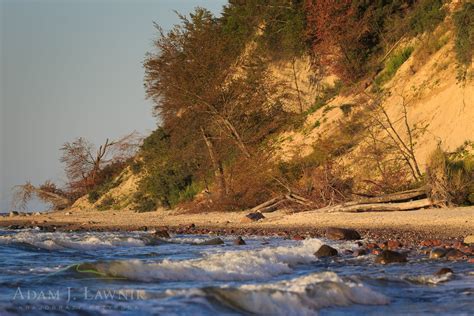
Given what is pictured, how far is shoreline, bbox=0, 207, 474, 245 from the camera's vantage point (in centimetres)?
1622

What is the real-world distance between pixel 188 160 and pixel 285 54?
7.06 metres

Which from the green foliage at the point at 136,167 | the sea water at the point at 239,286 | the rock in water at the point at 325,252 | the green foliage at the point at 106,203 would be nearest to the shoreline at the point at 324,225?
the rock in water at the point at 325,252

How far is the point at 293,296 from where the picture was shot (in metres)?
8.56

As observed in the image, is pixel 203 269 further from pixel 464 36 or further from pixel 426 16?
pixel 426 16

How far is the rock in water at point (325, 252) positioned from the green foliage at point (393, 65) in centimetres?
1613

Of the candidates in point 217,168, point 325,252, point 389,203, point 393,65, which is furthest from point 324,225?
point 393,65

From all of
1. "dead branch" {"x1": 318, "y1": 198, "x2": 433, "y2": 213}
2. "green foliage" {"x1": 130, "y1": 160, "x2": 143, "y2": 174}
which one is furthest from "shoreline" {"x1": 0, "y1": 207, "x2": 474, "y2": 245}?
"green foliage" {"x1": 130, "y1": 160, "x2": 143, "y2": 174}

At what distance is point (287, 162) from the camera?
26.2 m

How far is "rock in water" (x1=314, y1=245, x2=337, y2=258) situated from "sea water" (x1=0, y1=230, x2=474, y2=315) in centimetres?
22

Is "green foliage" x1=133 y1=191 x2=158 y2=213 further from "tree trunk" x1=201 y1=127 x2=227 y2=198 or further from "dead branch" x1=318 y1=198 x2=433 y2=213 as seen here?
"dead branch" x1=318 y1=198 x2=433 y2=213

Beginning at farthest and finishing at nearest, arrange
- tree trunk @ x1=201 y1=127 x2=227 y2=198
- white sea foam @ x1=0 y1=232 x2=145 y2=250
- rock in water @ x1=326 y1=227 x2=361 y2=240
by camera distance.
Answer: tree trunk @ x1=201 y1=127 x2=227 y2=198 → white sea foam @ x1=0 y1=232 x2=145 y2=250 → rock in water @ x1=326 y1=227 x2=361 y2=240

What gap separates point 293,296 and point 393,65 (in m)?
22.0

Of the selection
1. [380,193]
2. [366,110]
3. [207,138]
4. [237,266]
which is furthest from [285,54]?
[237,266]

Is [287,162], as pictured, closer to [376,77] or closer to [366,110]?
[366,110]
